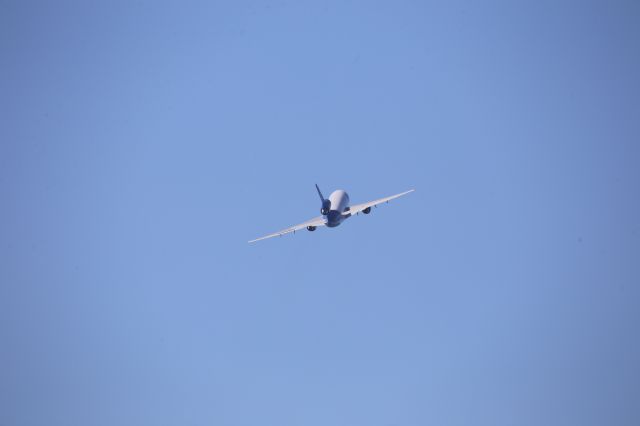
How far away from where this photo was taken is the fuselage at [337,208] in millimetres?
188875

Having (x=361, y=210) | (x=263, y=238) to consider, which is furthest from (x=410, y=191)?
(x=263, y=238)

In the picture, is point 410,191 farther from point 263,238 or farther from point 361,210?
point 263,238

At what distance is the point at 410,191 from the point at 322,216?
13301 millimetres

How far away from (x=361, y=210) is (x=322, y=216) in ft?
19.2

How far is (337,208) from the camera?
190750mm

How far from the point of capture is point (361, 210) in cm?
19200

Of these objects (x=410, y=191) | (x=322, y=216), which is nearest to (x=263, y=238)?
(x=322, y=216)

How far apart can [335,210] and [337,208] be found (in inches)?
56.6

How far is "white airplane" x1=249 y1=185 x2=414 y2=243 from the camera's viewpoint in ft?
620

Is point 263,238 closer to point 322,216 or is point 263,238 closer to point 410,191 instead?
point 322,216

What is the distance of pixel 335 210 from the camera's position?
189375 mm

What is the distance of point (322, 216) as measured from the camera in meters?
193

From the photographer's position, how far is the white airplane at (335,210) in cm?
18912

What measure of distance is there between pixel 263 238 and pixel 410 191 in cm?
2271
